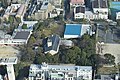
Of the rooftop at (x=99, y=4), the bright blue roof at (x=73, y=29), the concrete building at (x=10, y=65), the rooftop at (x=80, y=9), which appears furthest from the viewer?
the rooftop at (x=99, y=4)

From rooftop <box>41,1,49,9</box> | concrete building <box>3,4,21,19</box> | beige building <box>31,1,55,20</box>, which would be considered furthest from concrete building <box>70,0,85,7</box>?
concrete building <box>3,4,21,19</box>

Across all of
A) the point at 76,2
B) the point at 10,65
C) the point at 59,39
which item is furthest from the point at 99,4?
the point at 10,65

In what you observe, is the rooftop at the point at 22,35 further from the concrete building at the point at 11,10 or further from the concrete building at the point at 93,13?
the concrete building at the point at 93,13

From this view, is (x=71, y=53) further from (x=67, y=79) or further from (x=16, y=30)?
(x=16, y=30)

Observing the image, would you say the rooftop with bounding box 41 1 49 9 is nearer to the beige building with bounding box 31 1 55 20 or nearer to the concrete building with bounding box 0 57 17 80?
the beige building with bounding box 31 1 55 20

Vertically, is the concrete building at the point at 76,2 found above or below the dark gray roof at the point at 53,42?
above

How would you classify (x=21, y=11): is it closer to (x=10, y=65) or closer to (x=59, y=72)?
(x=10, y=65)

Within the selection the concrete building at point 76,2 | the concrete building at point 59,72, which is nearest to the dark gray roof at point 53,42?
the concrete building at point 59,72

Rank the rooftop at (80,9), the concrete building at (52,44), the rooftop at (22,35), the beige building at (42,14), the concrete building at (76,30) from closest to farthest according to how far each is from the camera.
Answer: the concrete building at (52,44), the rooftop at (22,35), the concrete building at (76,30), the beige building at (42,14), the rooftop at (80,9)

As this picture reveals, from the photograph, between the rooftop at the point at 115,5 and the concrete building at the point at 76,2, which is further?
the concrete building at the point at 76,2
